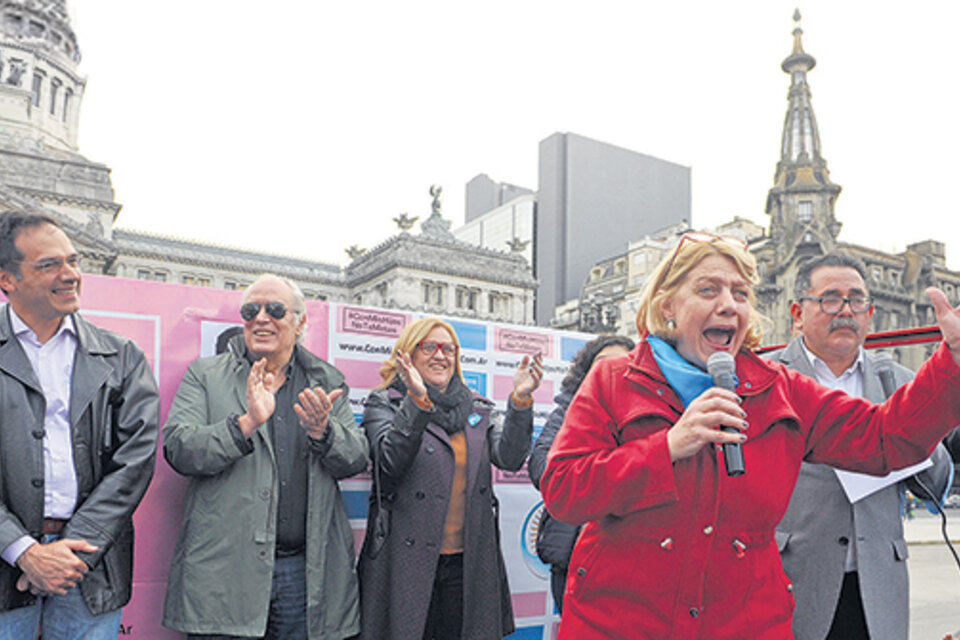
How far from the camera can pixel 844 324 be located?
9.90ft

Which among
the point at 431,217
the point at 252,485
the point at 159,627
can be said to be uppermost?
the point at 431,217

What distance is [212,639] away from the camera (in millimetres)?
3084

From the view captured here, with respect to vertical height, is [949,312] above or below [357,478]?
above

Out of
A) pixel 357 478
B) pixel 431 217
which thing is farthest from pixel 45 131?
pixel 357 478

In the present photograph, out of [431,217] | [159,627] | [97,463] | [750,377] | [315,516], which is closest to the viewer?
[750,377]

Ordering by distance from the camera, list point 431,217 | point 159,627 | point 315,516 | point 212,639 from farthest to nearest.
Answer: point 431,217 < point 159,627 < point 315,516 < point 212,639

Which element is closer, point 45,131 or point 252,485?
point 252,485

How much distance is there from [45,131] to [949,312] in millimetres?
66515

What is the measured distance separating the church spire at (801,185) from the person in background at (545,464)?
150ft

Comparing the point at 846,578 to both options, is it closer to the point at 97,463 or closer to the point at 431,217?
the point at 97,463

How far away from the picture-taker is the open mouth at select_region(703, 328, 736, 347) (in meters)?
2.10

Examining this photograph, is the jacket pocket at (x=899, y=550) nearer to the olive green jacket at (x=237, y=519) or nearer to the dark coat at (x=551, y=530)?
the dark coat at (x=551, y=530)

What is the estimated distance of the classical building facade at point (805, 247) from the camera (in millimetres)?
45344

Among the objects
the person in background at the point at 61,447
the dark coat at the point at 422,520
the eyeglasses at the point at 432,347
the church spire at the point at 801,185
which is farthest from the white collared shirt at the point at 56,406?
the church spire at the point at 801,185
